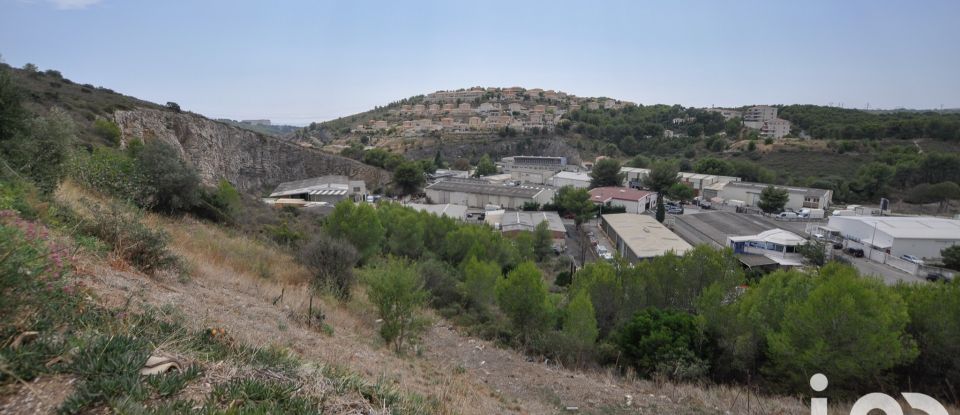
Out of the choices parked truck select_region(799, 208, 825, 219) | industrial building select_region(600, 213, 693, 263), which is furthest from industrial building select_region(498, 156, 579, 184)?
parked truck select_region(799, 208, 825, 219)

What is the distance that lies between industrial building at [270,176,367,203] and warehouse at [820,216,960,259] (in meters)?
33.0

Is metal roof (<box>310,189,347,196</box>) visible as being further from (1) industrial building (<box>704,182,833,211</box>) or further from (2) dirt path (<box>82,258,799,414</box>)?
(1) industrial building (<box>704,182,833,211</box>)

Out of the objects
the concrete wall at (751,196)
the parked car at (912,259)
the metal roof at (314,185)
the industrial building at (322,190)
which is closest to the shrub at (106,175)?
the industrial building at (322,190)

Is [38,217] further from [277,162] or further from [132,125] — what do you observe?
[277,162]

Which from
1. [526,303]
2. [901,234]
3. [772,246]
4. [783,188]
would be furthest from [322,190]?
[783,188]

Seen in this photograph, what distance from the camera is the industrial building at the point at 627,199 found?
37237 mm

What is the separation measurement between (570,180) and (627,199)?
1118 centimetres

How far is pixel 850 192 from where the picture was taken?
148 feet

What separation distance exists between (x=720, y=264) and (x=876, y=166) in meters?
47.0

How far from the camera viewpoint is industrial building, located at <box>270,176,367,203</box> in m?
35.7

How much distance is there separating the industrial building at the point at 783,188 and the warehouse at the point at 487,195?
57.9 ft

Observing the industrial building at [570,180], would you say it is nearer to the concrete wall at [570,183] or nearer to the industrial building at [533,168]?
the concrete wall at [570,183]

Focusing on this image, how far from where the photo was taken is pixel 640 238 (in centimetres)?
2458

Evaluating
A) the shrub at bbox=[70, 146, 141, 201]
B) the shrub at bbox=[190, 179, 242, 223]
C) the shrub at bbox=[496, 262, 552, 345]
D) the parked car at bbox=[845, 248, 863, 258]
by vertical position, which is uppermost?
the shrub at bbox=[70, 146, 141, 201]
